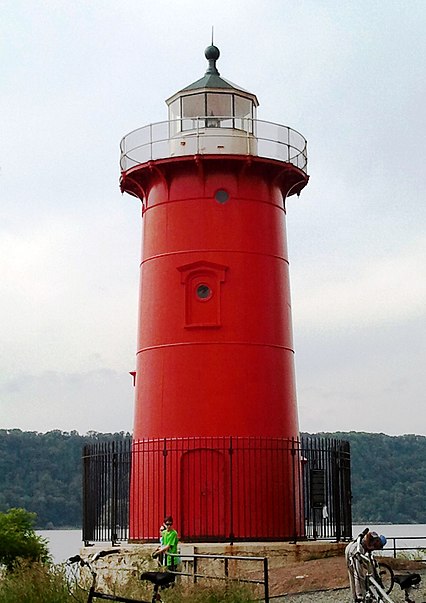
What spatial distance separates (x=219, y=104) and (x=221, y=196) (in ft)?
6.63

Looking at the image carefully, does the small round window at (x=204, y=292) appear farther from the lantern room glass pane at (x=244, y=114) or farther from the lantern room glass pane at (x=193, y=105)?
the lantern room glass pane at (x=193, y=105)

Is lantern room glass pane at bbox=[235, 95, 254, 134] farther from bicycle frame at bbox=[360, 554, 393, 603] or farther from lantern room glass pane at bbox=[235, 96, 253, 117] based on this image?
bicycle frame at bbox=[360, 554, 393, 603]

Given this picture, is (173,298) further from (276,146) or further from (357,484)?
(357,484)

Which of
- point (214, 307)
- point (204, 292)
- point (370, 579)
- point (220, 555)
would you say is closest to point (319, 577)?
point (220, 555)

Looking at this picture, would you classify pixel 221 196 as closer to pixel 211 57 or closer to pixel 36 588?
pixel 211 57

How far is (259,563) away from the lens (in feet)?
75.6

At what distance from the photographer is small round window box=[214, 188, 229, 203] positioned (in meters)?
25.9

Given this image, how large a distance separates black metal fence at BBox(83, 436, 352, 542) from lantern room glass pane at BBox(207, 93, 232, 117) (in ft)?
22.8

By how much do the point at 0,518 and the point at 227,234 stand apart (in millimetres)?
9514

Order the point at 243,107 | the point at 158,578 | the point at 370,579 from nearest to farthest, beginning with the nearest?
the point at 158,578 < the point at 370,579 < the point at 243,107

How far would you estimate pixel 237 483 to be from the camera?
2441 cm

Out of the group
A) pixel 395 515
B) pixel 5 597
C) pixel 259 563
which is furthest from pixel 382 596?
pixel 395 515

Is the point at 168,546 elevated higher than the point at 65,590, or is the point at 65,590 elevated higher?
the point at 168,546

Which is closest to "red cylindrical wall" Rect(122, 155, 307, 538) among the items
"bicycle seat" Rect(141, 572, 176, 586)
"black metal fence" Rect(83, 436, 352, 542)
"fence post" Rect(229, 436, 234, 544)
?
"black metal fence" Rect(83, 436, 352, 542)
